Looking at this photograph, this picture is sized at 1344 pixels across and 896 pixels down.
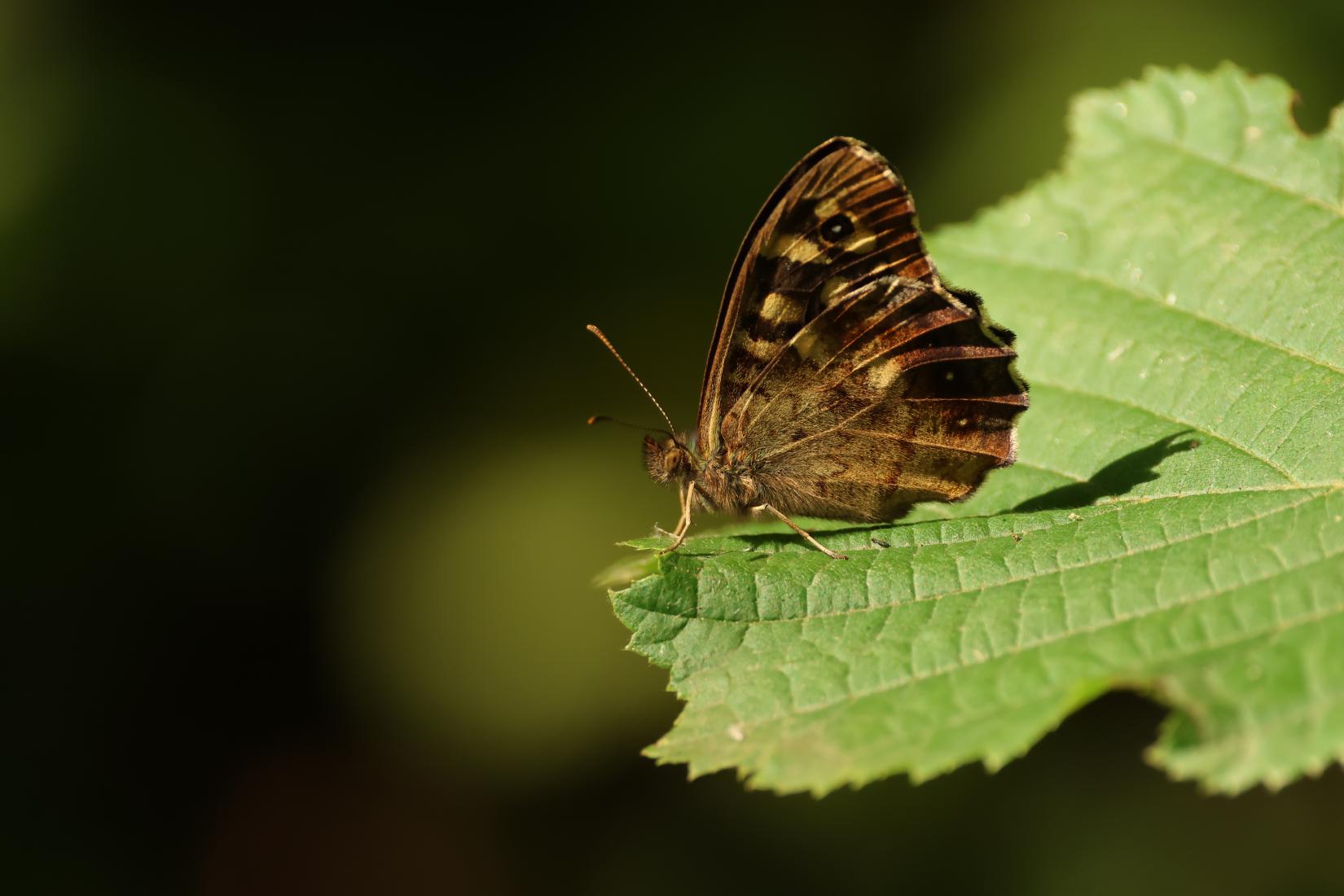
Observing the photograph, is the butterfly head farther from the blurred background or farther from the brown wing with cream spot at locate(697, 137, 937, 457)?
the blurred background

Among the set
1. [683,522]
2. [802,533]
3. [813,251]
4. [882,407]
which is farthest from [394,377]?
[802,533]

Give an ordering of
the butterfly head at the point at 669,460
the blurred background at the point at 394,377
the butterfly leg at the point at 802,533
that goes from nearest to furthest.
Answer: the butterfly leg at the point at 802,533
the butterfly head at the point at 669,460
the blurred background at the point at 394,377

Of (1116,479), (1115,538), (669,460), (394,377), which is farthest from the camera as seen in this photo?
(394,377)

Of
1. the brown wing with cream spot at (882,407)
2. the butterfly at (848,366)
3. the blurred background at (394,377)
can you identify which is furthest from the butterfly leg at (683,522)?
the blurred background at (394,377)

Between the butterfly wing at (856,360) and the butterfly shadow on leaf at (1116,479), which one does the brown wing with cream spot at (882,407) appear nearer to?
the butterfly wing at (856,360)

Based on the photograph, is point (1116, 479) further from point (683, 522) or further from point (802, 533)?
point (683, 522)

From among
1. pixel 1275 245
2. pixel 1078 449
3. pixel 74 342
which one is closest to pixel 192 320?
pixel 74 342

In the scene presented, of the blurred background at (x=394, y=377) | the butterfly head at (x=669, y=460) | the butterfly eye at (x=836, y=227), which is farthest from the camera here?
the blurred background at (x=394, y=377)
